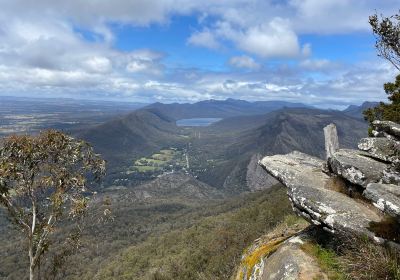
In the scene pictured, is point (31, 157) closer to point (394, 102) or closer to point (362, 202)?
point (362, 202)

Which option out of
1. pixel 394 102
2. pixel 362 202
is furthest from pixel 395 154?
pixel 394 102

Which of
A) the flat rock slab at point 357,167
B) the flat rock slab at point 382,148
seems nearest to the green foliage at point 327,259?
the flat rock slab at point 357,167

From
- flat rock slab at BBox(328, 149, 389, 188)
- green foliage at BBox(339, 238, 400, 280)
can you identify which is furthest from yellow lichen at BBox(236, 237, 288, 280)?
flat rock slab at BBox(328, 149, 389, 188)

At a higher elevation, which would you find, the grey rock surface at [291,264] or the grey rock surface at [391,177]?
the grey rock surface at [391,177]

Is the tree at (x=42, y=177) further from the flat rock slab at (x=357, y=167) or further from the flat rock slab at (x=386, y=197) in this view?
the flat rock slab at (x=386, y=197)

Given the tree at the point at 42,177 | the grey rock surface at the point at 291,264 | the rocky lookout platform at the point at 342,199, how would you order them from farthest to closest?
the tree at the point at 42,177
the grey rock surface at the point at 291,264
the rocky lookout platform at the point at 342,199

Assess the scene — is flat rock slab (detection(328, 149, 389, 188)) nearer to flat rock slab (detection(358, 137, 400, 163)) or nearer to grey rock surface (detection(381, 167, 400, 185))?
grey rock surface (detection(381, 167, 400, 185))

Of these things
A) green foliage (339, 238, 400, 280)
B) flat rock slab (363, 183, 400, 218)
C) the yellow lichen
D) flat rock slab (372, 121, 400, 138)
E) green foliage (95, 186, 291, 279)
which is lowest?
green foliage (95, 186, 291, 279)

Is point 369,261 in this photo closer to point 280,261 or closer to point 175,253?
point 280,261
